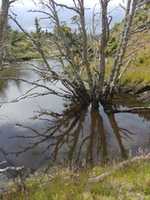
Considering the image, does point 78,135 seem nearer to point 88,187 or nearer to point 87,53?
point 87,53

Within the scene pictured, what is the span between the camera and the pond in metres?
16.9

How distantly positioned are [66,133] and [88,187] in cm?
1087

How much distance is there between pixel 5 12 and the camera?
1098 centimetres

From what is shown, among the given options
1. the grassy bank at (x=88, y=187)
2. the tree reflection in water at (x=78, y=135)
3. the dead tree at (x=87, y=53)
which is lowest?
the grassy bank at (x=88, y=187)

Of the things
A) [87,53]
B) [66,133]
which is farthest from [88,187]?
[87,53]

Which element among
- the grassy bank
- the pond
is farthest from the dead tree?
the grassy bank

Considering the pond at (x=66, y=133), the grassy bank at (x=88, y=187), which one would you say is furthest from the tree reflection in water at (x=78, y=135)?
the grassy bank at (x=88, y=187)

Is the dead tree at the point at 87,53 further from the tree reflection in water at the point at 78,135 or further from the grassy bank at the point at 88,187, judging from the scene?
the grassy bank at the point at 88,187

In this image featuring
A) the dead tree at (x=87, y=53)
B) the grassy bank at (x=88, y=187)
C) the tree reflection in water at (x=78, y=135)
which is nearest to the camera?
the grassy bank at (x=88, y=187)

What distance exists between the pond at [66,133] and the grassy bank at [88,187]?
10.9 feet

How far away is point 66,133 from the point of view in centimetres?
2088

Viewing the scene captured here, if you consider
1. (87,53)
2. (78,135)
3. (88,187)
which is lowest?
(88,187)

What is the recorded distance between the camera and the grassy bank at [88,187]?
9.39m

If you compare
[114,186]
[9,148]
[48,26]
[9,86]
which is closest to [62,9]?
[48,26]
